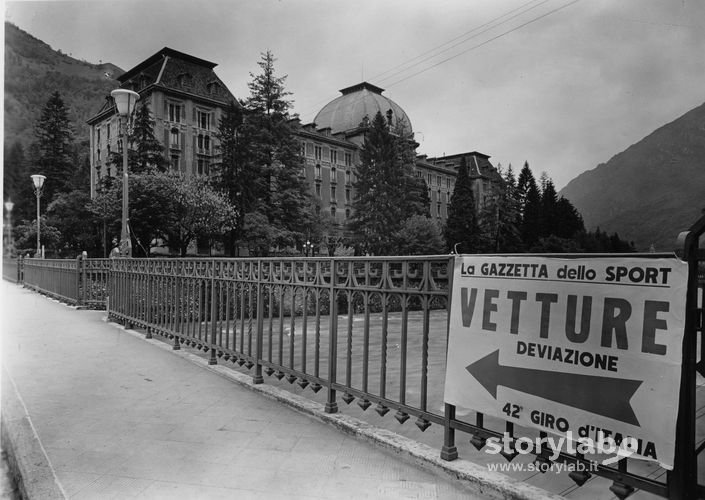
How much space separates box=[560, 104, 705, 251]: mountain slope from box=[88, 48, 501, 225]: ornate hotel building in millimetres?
4990

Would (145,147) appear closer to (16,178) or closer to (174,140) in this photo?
(174,140)

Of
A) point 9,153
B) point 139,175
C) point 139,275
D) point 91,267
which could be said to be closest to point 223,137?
point 139,175

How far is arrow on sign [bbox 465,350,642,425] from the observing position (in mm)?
2025

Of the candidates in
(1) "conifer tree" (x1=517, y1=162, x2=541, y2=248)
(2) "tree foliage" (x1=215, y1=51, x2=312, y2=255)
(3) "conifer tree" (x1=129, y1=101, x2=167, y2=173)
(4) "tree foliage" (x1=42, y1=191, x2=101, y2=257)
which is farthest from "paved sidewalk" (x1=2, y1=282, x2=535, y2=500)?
(1) "conifer tree" (x1=517, y1=162, x2=541, y2=248)

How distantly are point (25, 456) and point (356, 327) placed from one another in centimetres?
775

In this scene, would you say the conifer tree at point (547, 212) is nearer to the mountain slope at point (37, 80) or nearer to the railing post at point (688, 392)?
the mountain slope at point (37, 80)

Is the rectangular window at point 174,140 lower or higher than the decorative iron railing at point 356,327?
higher

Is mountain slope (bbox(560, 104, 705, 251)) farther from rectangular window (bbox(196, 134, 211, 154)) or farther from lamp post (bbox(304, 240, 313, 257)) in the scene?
lamp post (bbox(304, 240, 313, 257))

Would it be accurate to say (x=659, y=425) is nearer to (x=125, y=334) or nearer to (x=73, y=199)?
(x=125, y=334)

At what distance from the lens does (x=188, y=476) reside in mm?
2738

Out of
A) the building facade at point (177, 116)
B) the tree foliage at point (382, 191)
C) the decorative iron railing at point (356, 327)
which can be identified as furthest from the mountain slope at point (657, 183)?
the tree foliage at point (382, 191)

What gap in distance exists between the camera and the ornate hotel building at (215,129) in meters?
9.99

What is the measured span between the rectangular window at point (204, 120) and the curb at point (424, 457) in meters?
24.2

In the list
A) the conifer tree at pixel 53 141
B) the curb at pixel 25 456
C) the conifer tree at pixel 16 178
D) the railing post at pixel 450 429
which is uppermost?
the conifer tree at pixel 53 141
